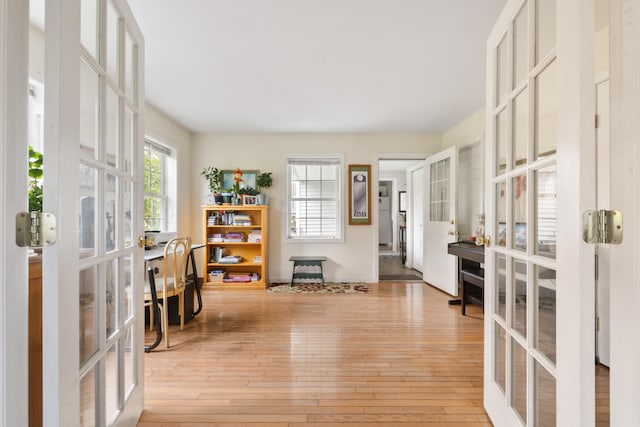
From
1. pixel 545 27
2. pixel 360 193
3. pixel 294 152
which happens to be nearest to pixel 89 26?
pixel 545 27

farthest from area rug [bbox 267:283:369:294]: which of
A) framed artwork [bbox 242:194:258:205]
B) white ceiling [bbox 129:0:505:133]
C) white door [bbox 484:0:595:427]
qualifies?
white door [bbox 484:0:595:427]

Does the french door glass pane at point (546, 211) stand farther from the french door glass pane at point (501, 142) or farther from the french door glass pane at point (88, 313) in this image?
the french door glass pane at point (88, 313)

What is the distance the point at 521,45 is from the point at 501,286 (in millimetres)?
1020

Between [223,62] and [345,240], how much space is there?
119 inches

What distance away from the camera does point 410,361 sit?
2170 mm

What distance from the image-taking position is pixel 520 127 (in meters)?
1.22

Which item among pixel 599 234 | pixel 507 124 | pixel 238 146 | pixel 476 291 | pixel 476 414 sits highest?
pixel 238 146

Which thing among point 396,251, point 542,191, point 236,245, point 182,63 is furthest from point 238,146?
point 396,251

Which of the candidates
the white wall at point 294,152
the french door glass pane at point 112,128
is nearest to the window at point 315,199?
the white wall at point 294,152

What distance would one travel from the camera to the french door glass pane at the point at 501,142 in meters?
1.36

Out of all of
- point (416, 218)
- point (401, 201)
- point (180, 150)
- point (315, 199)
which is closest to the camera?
point (180, 150)

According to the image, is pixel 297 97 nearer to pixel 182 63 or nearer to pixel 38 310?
pixel 182 63

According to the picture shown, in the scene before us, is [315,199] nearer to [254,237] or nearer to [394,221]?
[254,237]

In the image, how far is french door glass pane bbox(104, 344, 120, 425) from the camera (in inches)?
47.3
